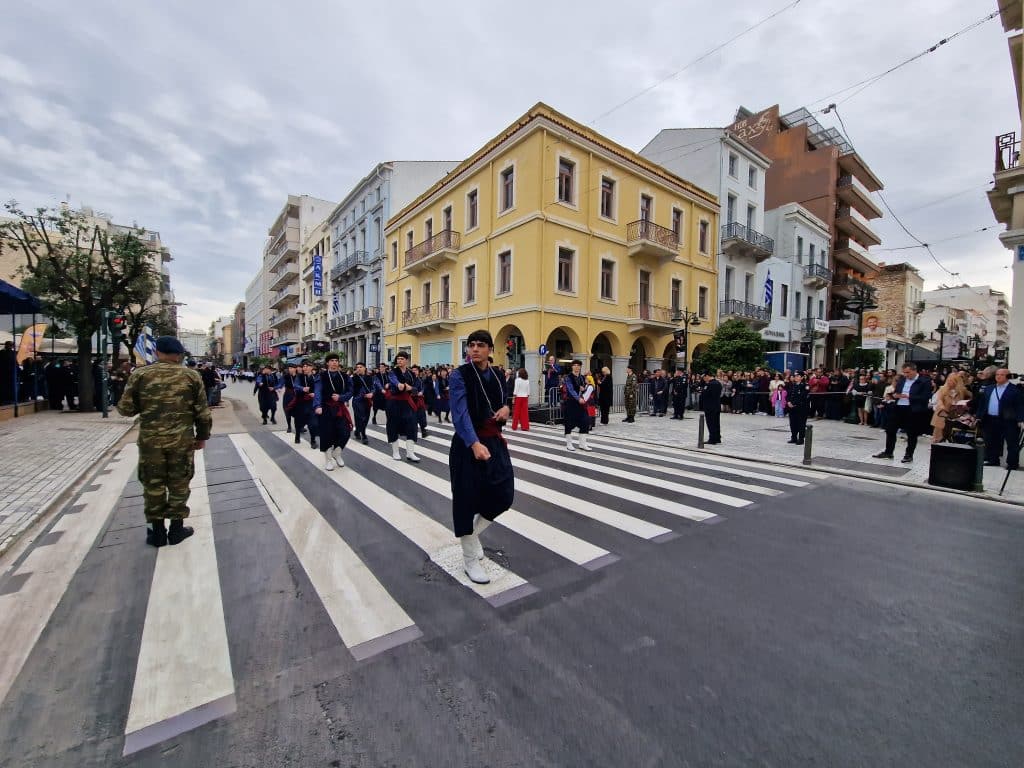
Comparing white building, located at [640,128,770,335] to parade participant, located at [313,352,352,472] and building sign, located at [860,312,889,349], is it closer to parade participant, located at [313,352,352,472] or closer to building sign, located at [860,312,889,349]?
building sign, located at [860,312,889,349]

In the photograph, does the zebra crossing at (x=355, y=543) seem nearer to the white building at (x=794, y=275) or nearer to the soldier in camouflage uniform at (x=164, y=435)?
the soldier in camouflage uniform at (x=164, y=435)

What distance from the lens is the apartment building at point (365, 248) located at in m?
30.9

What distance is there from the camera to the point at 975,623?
3027 millimetres

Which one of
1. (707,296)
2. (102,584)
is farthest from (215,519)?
(707,296)

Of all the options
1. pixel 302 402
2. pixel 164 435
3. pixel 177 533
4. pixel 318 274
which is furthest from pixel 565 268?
pixel 318 274

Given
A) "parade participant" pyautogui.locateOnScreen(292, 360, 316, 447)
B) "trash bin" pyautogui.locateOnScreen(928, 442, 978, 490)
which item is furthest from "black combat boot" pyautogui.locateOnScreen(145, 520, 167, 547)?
"trash bin" pyautogui.locateOnScreen(928, 442, 978, 490)

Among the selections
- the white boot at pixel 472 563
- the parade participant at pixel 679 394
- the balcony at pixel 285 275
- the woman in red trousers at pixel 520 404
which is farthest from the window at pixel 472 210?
the balcony at pixel 285 275

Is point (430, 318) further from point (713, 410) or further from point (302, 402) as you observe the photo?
point (713, 410)

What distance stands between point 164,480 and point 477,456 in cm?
316

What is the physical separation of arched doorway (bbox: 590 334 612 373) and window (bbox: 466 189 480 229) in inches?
338

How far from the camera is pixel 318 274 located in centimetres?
4234

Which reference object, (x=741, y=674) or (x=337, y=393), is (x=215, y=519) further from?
(x=741, y=674)

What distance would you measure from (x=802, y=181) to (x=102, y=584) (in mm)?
41716

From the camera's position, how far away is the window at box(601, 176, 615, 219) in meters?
21.0
